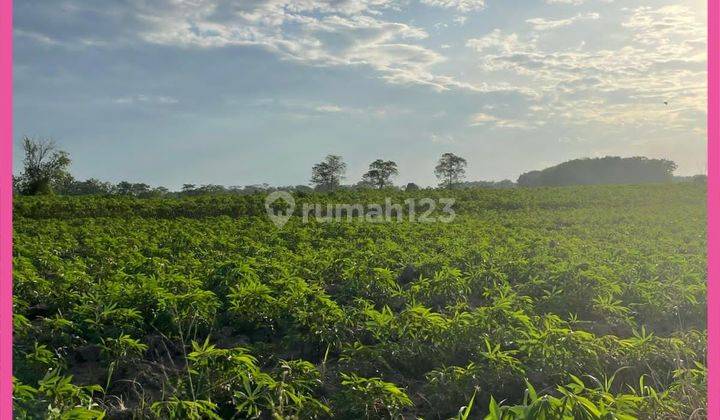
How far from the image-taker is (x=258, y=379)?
141 inches

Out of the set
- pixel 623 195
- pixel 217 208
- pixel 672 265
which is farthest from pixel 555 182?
pixel 672 265

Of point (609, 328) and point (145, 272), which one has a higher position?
point (145, 272)

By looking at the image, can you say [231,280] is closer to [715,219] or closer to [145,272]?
[145,272]

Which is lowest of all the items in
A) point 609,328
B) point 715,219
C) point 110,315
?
point 609,328

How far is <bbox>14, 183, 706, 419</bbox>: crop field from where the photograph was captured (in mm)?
3607

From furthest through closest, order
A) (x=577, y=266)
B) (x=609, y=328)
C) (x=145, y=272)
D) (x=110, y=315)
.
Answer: (x=577, y=266)
(x=145, y=272)
(x=609, y=328)
(x=110, y=315)

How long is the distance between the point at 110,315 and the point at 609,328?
524 cm
